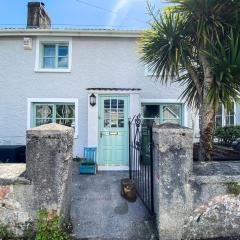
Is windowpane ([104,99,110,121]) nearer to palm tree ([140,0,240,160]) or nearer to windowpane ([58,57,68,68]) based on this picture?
windowpane ([58,57,68,68])

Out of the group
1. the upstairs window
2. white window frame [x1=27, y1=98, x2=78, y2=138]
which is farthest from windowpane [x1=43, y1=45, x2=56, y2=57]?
white window frame [x1=27, y1=98, x2=78, y2=138]

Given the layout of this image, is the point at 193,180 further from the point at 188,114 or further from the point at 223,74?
the point at 188,114

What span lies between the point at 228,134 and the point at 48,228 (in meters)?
7.80

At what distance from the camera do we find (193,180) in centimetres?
400

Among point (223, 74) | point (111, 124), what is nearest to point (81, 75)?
point (111, 124)

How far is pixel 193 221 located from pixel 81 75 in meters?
7.38

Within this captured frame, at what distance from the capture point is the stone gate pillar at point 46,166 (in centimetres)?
395

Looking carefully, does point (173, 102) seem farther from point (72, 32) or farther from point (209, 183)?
point (209, 183)

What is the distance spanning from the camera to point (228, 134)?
9.73 m

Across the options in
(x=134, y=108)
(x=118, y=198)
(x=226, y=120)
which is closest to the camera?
(x=118, y=198)

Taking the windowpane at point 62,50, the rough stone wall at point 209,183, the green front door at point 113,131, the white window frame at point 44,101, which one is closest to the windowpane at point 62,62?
the windowpane at point 62,50

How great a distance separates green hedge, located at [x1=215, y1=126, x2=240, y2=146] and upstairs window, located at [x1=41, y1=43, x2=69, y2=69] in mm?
6371

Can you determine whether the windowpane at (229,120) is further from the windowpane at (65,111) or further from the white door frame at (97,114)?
the windowpane at (65,111)

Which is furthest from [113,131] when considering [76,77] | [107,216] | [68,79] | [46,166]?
[46,166]
